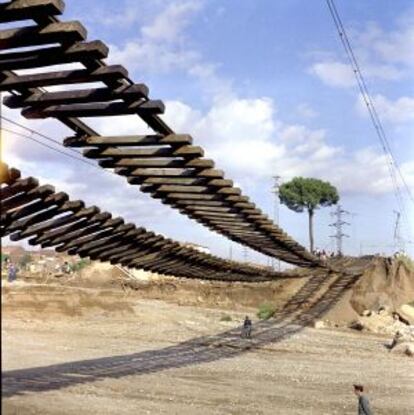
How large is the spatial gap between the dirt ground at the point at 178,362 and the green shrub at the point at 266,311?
77cm

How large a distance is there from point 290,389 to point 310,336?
46.4 ft

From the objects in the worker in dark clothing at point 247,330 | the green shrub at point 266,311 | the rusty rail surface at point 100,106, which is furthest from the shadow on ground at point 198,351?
the rusty rail surface at point 100,106

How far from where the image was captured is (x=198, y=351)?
85.8 ft

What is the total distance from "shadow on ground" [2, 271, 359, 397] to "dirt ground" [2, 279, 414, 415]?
2.7 inches

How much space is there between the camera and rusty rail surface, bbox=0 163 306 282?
17.1ft

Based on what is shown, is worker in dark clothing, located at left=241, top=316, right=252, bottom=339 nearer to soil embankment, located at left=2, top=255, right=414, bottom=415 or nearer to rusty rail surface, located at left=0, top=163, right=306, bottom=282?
soil embankment, located at left=2, top=255, right=414, bottom=415

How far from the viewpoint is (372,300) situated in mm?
38188

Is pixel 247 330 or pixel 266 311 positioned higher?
pixel 266 311

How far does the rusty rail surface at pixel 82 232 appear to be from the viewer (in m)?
5.20

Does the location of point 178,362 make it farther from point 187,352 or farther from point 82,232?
point 82,232

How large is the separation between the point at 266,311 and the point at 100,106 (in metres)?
35.0

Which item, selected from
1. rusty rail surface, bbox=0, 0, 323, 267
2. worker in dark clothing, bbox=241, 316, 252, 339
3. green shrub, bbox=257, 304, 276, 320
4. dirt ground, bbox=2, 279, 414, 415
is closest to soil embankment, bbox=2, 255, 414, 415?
dirt ground, bbox=2, 279, 414, 415

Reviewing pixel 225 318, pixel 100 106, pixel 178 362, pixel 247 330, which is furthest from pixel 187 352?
pixel 100 106

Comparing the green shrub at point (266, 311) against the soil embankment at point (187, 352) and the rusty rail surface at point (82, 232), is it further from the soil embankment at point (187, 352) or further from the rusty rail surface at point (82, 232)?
the rusty rail surface at point (82, 232)
